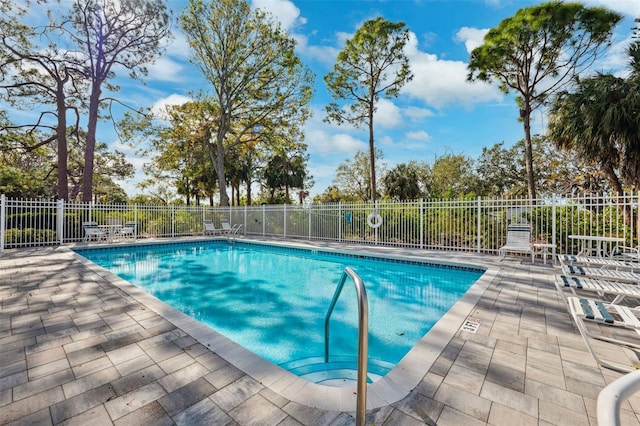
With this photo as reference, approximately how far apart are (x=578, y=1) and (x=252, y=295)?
Result: 1389cm

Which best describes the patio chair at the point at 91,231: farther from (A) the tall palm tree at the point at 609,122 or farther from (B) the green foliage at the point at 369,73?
(A) the tall palm tree at the point at 609,122

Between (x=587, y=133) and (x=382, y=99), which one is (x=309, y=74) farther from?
(x=587, y=133)

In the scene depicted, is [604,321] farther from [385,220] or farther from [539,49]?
[539,49]

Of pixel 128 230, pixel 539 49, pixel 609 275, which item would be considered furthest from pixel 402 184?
pixel 609 275

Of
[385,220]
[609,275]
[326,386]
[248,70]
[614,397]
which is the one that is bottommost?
[326,386]

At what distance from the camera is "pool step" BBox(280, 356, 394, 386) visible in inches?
107

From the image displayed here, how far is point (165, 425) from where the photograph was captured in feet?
5.48

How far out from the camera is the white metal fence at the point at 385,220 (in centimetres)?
732

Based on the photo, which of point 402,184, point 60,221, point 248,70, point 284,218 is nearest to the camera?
point 60,221

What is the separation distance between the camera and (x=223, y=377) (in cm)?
216

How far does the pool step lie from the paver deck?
2.33ft

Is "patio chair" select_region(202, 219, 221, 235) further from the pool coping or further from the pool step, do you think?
the pool step

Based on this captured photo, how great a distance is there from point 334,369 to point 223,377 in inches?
48.9

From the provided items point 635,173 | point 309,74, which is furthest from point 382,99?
point 635,173
